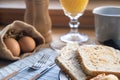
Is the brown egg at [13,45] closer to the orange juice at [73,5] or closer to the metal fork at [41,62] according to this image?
the metal fork at [41,62]

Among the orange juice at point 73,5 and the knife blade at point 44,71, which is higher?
the orange juice at point 73,5

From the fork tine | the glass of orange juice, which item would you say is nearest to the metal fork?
the fork tine

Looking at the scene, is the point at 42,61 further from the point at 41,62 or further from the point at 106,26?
the point at 106,26

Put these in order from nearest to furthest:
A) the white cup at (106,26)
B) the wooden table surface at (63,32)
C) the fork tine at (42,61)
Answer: the fork tine at (42,61) → the white cup at (106,26) → the wooden table surface at (63,32)

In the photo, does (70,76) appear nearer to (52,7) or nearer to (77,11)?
(77,11)

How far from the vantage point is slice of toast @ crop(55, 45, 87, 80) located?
686 mm

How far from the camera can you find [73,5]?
97cm

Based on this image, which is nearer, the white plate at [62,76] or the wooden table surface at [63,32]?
the white plate at [62,76]

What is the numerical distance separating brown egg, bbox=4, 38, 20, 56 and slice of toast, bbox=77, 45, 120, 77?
18 centimetres

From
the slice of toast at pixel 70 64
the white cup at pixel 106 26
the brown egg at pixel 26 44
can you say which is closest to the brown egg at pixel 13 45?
the brown egg at pixel 26 44

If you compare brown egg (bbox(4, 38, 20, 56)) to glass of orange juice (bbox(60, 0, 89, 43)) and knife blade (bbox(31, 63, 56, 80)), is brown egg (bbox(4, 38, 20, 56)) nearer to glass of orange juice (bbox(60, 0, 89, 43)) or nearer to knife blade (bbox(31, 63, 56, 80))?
knife blade (bbox(31, 63, 56, 80))

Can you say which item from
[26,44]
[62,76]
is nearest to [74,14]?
[26,44]

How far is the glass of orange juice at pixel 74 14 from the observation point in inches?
38.2

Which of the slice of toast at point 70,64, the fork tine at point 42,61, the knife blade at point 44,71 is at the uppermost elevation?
the slice of toast at point 70,64
